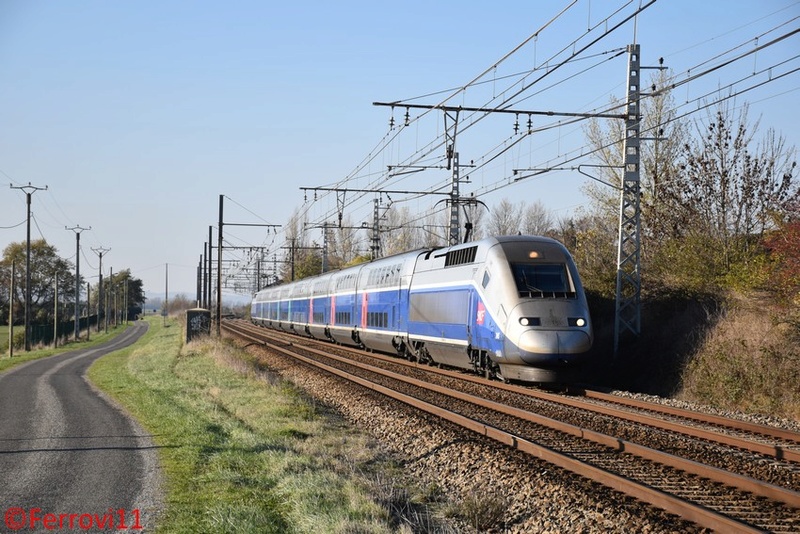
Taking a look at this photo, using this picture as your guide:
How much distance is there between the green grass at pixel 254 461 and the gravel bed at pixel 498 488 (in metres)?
0.76

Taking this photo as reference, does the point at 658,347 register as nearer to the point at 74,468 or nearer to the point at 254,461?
the point at 254,461

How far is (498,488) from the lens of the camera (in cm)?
975

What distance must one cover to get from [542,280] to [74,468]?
1148cm

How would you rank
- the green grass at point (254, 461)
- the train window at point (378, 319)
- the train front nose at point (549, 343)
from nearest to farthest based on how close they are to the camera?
the green grass at point (254, 461)
the train front nose at point (549, 343)
the train window at point (378, 319)

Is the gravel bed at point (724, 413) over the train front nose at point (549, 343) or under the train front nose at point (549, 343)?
under

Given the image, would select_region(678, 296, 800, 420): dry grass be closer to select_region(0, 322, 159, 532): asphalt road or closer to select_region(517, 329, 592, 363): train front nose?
select_region(517, 329, 592, 363): train front nose

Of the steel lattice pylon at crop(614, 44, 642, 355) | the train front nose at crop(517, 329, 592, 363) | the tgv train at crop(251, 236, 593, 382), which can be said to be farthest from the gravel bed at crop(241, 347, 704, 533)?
the steel lattice pylon at crop(614, 44, 642, 355)

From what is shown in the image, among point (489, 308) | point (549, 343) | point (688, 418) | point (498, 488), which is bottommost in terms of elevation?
point (498, 488)

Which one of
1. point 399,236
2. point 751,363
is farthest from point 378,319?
point 399,236

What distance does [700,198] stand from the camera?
26.1 m

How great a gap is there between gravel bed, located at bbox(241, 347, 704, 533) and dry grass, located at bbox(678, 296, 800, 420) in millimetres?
6392

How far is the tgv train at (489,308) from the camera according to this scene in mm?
18156

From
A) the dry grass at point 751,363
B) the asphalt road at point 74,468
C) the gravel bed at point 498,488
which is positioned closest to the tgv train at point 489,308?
the dry grass at point 751,363

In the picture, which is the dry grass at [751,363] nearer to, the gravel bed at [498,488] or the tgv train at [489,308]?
the tgv train at [489,308]
